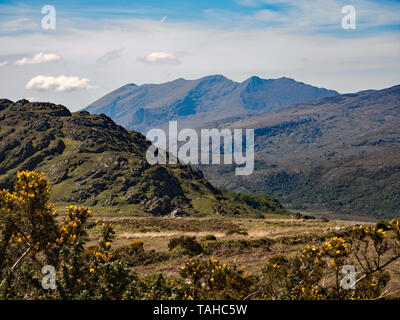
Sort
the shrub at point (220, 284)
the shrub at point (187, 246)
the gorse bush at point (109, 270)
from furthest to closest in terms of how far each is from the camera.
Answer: the shrub at point (187, 246) < the shrub at point (220, 284) < the gorse bush at point (109, 270)

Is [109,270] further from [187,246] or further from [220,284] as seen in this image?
[187,246]

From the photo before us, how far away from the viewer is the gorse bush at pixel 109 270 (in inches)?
495

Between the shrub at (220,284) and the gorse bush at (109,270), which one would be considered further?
the shrub at (220,284)

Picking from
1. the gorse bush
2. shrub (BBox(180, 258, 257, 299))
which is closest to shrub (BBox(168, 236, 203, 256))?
the gorse bush

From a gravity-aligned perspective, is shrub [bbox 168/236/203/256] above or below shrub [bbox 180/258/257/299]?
below

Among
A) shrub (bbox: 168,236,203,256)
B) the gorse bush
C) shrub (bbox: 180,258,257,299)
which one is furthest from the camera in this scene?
shrub (bbox: 168,236,203,256)

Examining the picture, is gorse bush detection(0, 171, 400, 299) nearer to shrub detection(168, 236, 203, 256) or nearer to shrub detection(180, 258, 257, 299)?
shrub detection(180, 258, 257, 299)

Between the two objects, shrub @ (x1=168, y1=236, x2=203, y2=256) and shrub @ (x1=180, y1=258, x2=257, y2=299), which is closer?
shrub @ (x1=180, y1=258, x2=257, y2=299)

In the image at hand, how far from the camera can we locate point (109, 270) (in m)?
12.5

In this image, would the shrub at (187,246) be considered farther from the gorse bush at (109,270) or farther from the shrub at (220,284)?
the shrub at (220,284)

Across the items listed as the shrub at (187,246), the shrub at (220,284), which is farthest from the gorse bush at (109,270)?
the shrub at (187,246)

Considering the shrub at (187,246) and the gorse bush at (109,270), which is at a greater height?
the gorse bush at (109,270)

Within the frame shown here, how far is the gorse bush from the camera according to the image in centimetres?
1256

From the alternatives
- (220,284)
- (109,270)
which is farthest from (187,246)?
(109,270)
